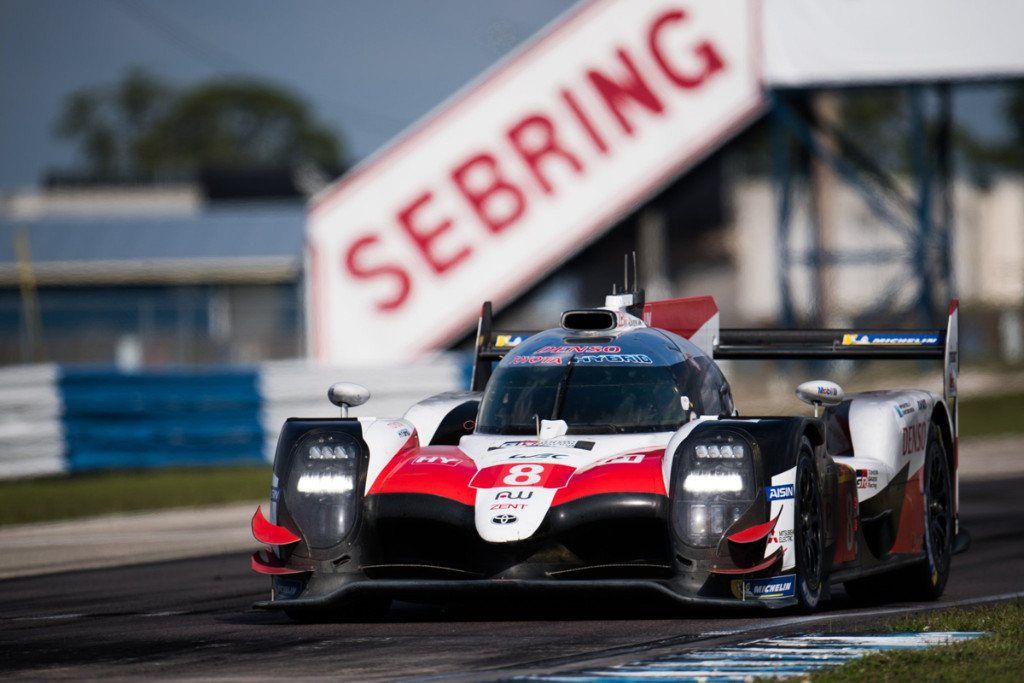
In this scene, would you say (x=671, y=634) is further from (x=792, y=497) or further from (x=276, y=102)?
(x=276, y=102)

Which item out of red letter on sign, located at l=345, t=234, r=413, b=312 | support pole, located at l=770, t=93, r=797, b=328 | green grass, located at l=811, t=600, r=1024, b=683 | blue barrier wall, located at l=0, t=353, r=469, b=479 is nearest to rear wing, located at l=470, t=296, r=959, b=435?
green grass, located at l=811, t=600, r=1024, b=683

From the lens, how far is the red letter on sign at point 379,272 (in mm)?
29141

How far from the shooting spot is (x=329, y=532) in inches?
349

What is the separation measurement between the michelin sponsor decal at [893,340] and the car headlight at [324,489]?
379cm

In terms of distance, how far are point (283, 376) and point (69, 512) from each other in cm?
496

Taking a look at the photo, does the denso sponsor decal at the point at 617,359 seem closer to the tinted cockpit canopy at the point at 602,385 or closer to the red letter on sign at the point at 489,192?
the tinted cockpit canopy at the point at 602,385

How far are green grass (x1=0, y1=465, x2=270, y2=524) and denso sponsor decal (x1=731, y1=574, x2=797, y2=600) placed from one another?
11155mm

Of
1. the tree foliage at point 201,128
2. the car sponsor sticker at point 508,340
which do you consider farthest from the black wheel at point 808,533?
the tree foliage at point 201,128

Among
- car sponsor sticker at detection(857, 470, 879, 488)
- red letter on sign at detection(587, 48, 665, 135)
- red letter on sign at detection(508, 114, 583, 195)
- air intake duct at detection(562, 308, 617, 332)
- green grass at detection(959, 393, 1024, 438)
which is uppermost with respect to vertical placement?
red letter on sign at detection(587, 48, 665, 135)

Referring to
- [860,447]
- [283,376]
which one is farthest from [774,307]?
[860,447]

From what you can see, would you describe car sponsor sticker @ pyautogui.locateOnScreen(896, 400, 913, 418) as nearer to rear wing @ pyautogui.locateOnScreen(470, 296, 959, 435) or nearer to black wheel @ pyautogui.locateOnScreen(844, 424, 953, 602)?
black wheel @ pyautogui.locateOnScreen(844, 424, 953, 602)

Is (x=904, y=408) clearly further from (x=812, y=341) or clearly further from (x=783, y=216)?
(x=783, y=216)

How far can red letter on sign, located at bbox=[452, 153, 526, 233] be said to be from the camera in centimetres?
2888

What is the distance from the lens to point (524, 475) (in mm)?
8758
